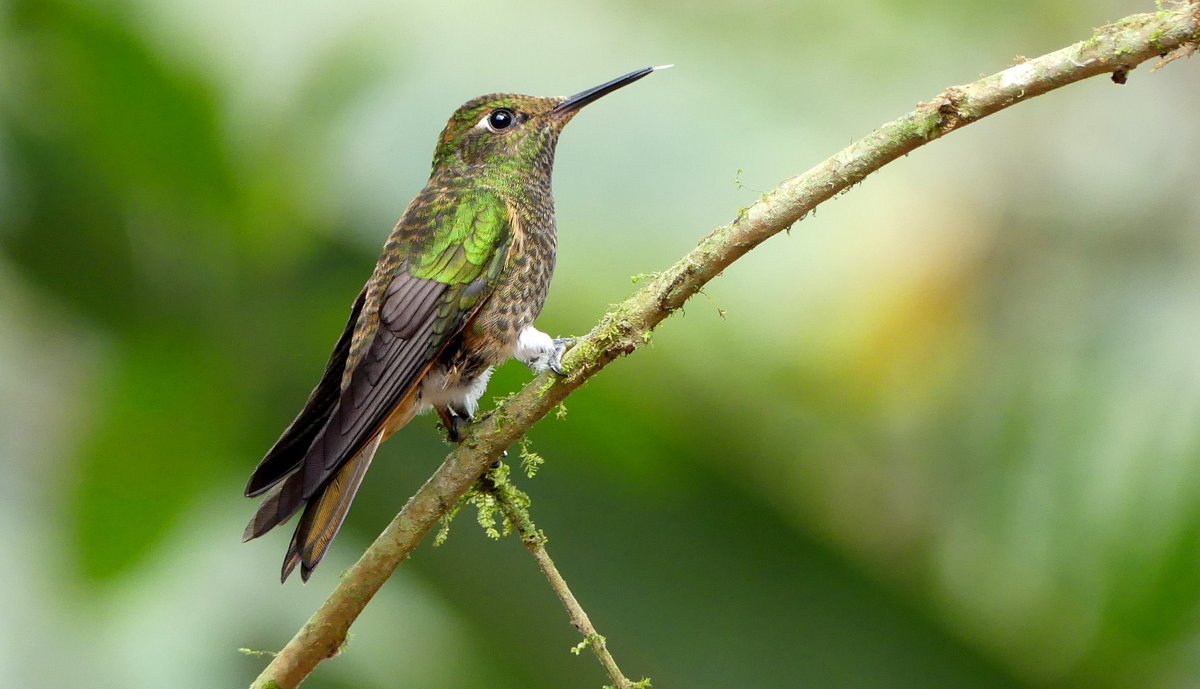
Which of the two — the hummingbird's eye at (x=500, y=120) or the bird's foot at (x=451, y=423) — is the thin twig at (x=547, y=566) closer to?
the bird's foot at (x=451, y=423)

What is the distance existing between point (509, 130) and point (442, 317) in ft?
3.13

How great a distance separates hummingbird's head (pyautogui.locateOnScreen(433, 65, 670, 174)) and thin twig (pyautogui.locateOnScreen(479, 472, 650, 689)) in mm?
1402

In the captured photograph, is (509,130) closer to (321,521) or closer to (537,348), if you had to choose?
(537,348)

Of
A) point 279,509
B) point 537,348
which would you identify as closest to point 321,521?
point 279,509

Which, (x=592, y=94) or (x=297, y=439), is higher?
(x=592, y=94)

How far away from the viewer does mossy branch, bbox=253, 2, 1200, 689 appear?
211 centimetres

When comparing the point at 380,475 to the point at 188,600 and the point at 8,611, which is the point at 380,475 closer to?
the point at 188,600

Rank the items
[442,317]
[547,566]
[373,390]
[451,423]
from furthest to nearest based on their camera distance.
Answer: [451,423]
[442,317]
[373,390]
[547,566]

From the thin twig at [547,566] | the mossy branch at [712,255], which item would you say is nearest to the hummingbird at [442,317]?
the mossy branch at [712,255]

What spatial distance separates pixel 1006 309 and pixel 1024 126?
4.17 feet

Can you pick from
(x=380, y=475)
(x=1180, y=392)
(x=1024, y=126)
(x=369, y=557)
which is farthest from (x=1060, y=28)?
(x=369, y=557)

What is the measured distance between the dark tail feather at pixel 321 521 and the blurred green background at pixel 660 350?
0.94 meters

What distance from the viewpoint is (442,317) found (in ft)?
10.8

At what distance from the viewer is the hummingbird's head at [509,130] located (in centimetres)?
394
